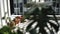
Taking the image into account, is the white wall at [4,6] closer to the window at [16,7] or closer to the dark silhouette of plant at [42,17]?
the window at [16,7]

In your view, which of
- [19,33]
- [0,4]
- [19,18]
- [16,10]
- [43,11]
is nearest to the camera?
[43,11]

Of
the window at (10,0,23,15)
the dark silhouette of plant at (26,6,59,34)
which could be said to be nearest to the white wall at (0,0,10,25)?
the window at (10,0,23,15)

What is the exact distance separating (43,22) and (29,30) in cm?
8

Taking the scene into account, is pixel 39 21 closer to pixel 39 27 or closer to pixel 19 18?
pixel 39 27

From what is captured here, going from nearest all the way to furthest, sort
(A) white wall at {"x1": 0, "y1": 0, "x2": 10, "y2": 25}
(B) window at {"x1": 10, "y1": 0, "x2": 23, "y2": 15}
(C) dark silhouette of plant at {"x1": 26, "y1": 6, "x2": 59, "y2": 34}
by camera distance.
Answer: (C) dark silhouette of plant at {"x1": 26, "y1": 6, "x2": 59, "y2": 34}
(A) white wall at {"x1": 0, "y1": 0, "x2": 10, "y2": 25}
(B) window at {"x1": 10, "y1": 0, "x2": 23, "y2": 15}

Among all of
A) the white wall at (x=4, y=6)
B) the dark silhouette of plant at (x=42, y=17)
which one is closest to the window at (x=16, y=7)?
the white wall at (x=4, y=6)

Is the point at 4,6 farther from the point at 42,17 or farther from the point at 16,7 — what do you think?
the point at 42,17

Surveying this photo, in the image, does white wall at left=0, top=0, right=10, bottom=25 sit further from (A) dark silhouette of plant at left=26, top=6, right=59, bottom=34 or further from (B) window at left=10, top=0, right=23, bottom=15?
(A) dark silhouette of plant at left=26, top=6, right=59, bottom=34

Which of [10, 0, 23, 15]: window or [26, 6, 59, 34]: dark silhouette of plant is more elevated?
[26, 6, 59, 34]: dark silhouette of plant

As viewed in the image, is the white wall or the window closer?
the white wall

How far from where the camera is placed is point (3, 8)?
8.38 feet

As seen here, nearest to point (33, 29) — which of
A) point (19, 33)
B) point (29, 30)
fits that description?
point (29, 30)

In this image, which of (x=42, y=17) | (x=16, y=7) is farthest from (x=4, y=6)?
(x=42, y=17)

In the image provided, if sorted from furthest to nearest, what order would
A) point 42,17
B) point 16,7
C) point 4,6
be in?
point 16,7 < point 4,6 < point 42,17
